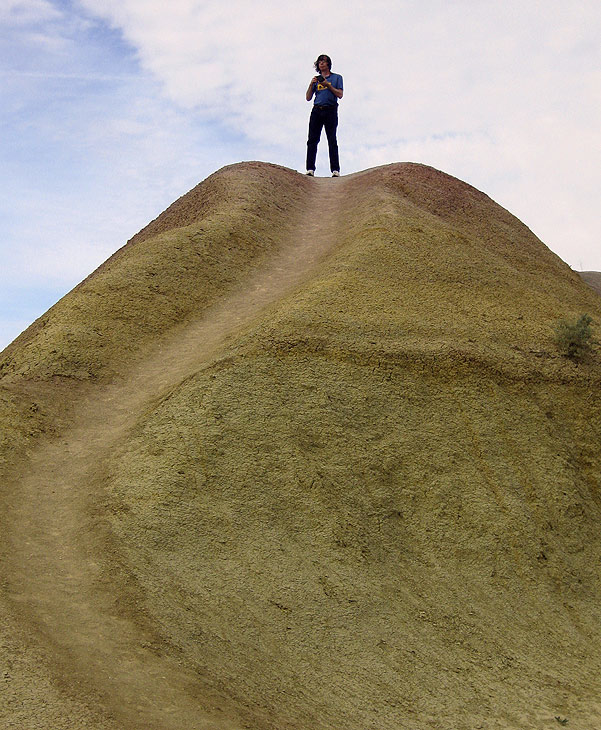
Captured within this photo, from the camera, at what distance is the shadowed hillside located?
6.78 meters

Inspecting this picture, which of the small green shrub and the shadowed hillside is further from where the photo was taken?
the small green shrub

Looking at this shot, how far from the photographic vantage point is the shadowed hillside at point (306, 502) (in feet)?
22.2

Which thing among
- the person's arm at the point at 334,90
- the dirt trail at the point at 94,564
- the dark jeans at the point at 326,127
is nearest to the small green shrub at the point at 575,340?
the dirt trail at the point at 94,564

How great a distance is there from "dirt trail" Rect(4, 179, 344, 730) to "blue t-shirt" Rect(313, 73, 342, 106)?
28.1 feet

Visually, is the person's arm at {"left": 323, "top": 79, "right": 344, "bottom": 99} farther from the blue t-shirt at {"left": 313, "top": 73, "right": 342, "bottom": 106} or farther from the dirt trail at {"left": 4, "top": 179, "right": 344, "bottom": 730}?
the dirt trail at {"left": 4, "top": 179, "right": 344, "bottom": 730}

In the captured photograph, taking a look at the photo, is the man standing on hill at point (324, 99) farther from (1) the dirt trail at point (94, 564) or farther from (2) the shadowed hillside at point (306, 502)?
(1) the dirt trail at point (94, 564)

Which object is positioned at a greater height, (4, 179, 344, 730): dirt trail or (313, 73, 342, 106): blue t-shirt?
(313, 73, 342, 106): blue t-shirt

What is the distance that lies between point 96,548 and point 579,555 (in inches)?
228

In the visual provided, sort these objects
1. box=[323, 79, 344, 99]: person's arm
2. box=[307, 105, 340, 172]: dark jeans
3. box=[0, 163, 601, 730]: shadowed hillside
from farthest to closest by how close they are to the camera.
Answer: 1. box=[307, 105, 340, 172]: dark jeans
2. box=[323, 79, 344, 99]: person's arm
3. box=[0, 163, 601, 730]: shadowed hillside

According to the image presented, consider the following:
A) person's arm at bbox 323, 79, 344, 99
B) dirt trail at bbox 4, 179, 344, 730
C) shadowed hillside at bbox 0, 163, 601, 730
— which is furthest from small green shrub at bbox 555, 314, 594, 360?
person's arm at bbox 323, 79, 344, 99

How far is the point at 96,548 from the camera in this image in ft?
25.7

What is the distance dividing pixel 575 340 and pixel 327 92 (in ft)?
36.1

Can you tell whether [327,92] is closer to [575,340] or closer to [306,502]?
[575,340]

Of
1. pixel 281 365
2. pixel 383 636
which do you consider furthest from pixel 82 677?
pixel 281 365
